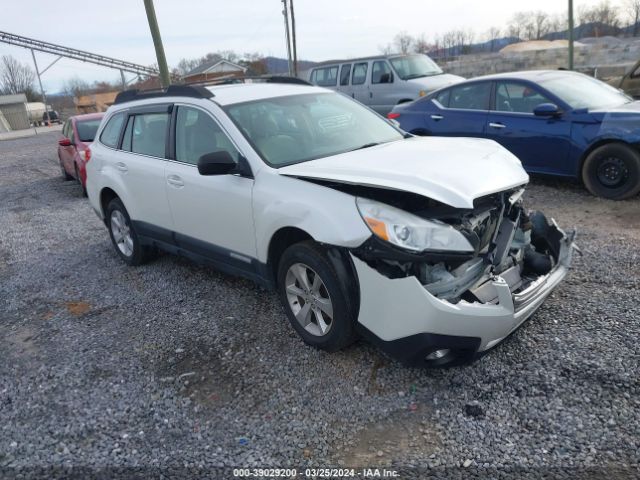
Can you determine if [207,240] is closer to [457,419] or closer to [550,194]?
[457,419]

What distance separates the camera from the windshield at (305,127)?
13.0ft

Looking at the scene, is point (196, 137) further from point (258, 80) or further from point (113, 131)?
point (113, 131)

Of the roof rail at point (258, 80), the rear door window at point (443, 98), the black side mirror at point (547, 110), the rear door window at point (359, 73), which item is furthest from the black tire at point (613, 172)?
the rear door window at point (359, 73)

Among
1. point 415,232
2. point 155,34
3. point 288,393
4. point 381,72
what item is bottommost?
point 288,393

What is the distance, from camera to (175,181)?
4500 mm

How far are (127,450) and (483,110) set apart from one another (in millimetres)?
6497

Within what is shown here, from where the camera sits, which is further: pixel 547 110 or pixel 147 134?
pixel 547 110

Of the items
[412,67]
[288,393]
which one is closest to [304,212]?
[288,393]

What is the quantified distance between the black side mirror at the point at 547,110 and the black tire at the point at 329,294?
4.56 metres

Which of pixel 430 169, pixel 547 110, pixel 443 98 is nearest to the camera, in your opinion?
pixel 430 169

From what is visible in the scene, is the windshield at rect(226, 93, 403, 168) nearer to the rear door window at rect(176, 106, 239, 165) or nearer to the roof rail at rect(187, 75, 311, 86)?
the rear door window at rect(176, 106, 239, 165)

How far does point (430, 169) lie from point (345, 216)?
625 mm

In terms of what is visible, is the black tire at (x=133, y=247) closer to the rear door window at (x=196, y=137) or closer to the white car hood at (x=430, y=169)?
the rear door window at (x=196, y=137)

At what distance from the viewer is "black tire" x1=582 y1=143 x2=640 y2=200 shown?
20.1ft
